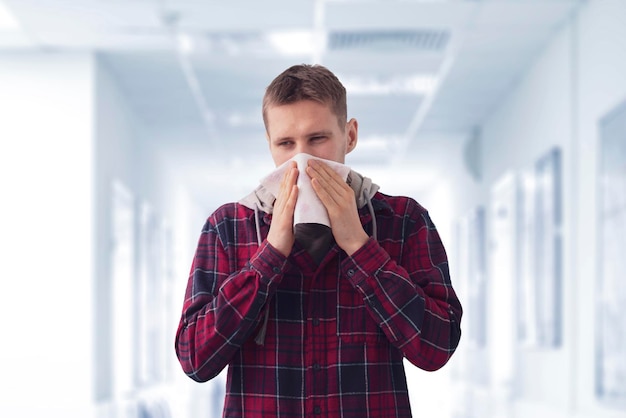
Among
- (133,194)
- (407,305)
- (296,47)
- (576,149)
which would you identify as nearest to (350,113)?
(296,47)

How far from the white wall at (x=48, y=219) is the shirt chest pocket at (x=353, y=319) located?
12.4 feet

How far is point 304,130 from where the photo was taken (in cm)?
127

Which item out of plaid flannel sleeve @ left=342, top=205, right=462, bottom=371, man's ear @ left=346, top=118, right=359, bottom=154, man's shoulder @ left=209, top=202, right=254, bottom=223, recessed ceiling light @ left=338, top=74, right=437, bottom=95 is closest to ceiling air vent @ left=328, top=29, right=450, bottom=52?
recessed ceiling light @ left=338, top=74, right=437, bottom=95

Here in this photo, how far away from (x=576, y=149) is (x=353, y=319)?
3236 mm

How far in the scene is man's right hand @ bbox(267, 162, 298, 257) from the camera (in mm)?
1219

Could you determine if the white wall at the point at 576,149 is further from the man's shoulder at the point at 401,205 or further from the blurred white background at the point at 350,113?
the man's shoulder at the point at 401,205

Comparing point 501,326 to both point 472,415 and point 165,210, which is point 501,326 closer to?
point 472,415

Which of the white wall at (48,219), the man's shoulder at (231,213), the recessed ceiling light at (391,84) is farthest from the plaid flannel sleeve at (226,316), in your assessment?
the recessed ceiling light at (391,84)

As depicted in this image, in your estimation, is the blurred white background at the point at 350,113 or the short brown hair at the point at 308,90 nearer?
the short brown hair at the point at 308,90

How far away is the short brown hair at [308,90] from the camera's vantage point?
1.28 m

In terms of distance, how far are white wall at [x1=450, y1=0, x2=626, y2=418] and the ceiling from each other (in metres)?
0.24

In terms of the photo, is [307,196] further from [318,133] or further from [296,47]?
[296,47]

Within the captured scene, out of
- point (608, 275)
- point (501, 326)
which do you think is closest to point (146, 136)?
point (501, 326)

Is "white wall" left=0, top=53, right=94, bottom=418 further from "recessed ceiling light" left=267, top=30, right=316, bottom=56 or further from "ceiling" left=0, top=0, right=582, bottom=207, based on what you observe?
"recessed ceiling light" left=267, top=30, right=316, bottom=56
